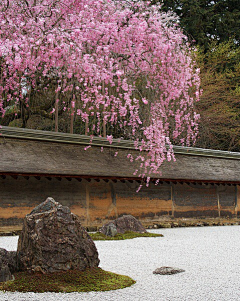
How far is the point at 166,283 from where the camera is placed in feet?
14.5

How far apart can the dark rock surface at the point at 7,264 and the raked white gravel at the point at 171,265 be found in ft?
1.28

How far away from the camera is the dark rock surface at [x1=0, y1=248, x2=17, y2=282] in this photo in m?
4.21

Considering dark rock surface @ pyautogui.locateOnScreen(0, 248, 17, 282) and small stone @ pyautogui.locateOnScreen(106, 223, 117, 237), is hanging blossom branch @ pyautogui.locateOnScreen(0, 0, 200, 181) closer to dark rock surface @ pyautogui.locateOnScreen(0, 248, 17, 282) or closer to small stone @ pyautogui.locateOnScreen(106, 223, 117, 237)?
small stone @ pyautogui.locateOnScreen(106, 223, 117, 237)

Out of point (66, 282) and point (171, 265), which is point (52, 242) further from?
point (171, 265)

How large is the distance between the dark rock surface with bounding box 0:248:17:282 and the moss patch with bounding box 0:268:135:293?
0.09m

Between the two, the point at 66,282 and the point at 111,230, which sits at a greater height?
the point at 66,282

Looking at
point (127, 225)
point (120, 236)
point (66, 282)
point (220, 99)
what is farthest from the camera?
point (220, 99)

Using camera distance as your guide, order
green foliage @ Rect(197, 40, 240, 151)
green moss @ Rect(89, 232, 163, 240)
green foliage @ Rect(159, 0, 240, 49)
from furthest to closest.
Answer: green foliage @ Rect(159, 0, 240, 49)
green foliage @ Rect(197, 40, 240, 151)
green moss @ Rect(89, 232, 163, 240)

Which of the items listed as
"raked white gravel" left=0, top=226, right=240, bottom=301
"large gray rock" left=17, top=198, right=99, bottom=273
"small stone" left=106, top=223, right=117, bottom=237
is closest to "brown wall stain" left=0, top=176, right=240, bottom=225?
"raked white gravel" left=0, top=226, right=240, bottom=301

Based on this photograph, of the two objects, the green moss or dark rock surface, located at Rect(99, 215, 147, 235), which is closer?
the green moss

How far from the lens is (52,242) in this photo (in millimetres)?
4301

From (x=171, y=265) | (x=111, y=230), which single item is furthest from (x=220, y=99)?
(x=171, y=265)

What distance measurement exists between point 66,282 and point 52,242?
41cm

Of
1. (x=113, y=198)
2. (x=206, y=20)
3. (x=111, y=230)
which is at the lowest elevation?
(x=111, y=230)
